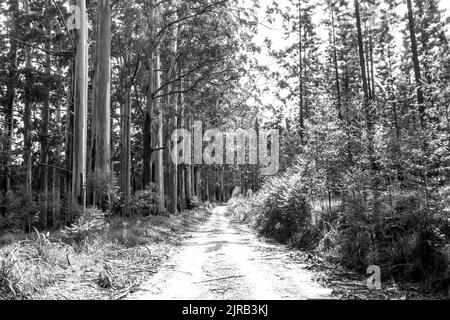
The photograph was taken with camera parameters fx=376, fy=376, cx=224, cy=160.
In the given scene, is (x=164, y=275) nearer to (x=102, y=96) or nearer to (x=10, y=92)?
(x=102, y=96)

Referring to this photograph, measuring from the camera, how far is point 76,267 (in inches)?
253

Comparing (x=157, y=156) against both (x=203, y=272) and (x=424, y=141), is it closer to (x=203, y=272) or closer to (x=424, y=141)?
(x=203, y=272)

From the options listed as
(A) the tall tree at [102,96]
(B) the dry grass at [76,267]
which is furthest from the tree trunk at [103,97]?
(B) the dry grass at [76,267]

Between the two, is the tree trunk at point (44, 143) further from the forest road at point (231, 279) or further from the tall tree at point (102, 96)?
the forest road at point (231, 279)

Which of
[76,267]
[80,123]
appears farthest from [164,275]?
[80,123]

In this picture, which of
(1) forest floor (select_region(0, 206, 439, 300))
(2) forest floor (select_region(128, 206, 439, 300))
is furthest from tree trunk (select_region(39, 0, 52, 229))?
(2) forest floor (select_region(128, 206, 439, 300))

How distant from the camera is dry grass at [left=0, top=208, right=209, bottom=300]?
462 centimetres

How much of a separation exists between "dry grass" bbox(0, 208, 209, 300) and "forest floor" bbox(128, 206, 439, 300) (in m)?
0.44

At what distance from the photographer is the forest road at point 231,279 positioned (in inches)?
206

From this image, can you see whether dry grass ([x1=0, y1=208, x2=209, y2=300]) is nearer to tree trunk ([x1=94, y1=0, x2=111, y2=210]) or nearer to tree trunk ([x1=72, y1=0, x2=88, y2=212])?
tree trunk ([x1=72, y1=0, x2=88, y2=212])

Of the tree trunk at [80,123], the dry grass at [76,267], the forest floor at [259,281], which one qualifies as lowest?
the forest floor at [259,281]

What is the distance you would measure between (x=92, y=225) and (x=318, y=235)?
583 centimetres

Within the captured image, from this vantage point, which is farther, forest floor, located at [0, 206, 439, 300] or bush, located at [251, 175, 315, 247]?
bush, located at [251, 175, 315, 247]

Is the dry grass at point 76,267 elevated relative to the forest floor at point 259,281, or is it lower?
elevated
